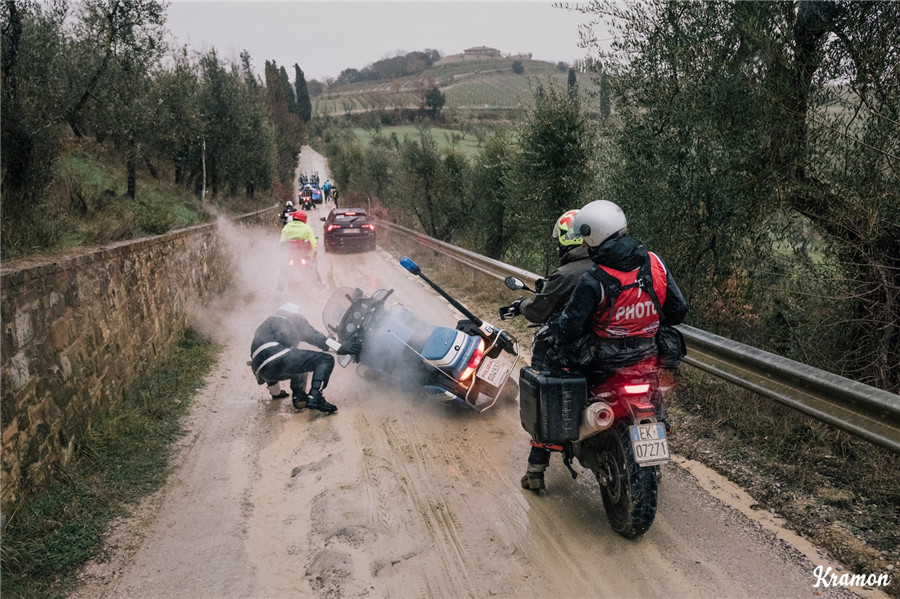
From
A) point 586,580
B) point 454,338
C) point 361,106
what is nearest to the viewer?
point 586,580

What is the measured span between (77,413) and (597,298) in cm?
463

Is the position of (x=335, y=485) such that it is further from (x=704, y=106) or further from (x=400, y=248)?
(x=400, y=248)

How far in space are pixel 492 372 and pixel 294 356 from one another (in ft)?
7.37

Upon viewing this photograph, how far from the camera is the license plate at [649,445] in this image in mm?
3352

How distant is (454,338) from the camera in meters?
5.50

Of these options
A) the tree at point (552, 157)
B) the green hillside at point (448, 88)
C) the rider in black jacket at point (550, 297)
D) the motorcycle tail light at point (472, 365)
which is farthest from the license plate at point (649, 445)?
Result: the green hillside at point (448, 88)

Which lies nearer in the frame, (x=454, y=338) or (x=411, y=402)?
(x=454, y=338)

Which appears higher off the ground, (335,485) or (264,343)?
(264,343)

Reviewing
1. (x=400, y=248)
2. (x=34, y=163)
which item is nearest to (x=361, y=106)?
(x=400, y=248)

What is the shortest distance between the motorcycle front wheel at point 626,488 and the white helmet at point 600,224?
1.23 meters

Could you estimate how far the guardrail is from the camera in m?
3.24

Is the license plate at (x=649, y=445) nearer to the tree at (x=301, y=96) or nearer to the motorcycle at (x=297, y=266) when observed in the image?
the motorcycle at (x=297, y=266)

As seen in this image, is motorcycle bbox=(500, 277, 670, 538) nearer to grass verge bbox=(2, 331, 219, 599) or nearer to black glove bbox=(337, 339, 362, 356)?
black glove bbox=(337, 339, 362, 356)

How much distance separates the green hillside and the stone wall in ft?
279
